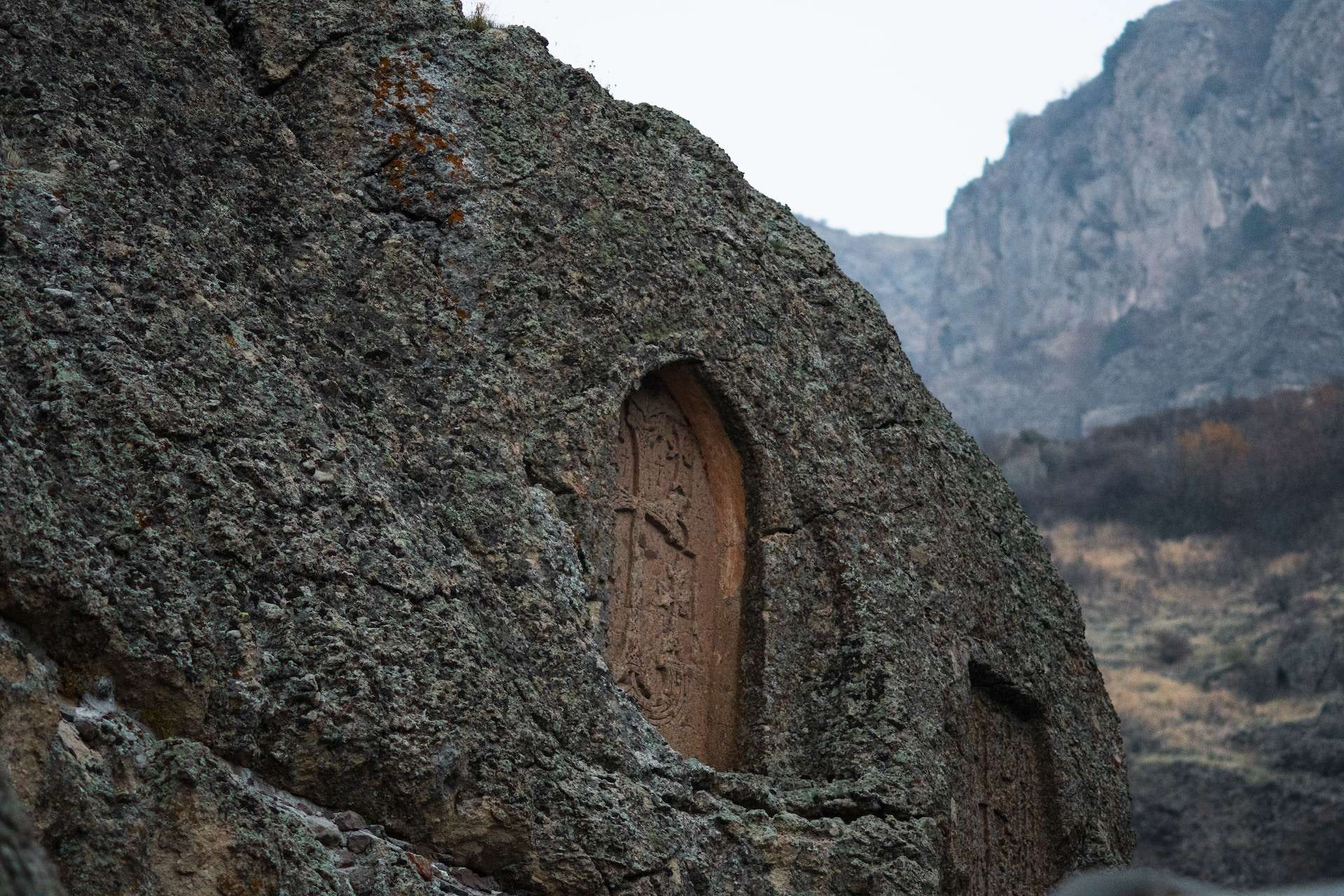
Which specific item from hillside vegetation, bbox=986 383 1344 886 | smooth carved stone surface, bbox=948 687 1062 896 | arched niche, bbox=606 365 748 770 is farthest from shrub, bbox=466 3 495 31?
hillside vegetation, bbox=986 383 1344 886

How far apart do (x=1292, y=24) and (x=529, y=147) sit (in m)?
98.9

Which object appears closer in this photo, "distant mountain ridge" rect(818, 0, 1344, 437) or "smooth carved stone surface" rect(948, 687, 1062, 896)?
"smooth carved stone surface" rect(948, 687, 1062, 896)

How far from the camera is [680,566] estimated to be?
9.01 metres

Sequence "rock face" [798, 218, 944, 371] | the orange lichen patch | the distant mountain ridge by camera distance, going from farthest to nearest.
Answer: "rock face" [798, 218, 944, 371] < the distant mountain ridge < the orange lichen patch

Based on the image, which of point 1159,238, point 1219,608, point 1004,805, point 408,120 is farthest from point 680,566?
point 1159,238

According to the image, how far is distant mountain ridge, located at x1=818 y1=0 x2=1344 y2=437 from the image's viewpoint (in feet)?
262

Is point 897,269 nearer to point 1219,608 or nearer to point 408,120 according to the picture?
point 1219,608

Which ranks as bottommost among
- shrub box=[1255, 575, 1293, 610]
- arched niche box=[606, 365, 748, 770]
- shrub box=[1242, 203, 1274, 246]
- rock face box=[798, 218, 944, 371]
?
arched niche box=[606, 365, 748, 770]

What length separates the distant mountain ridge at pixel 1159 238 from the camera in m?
79.8

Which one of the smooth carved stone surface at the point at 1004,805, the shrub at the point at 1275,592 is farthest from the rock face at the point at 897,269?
the smooth carved stone surface at the point at 1004,805

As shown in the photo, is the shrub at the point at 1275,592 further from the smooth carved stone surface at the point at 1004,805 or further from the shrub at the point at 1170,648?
the smooth carved stone surface at the point at 1004,805

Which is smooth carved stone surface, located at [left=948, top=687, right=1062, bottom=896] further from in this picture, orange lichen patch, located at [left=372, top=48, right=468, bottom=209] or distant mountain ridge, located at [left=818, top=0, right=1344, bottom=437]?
distant mountain ridge, located at [left=818, top=0, right=1344, bottom=437]

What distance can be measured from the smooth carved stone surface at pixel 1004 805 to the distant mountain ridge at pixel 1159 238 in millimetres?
60276

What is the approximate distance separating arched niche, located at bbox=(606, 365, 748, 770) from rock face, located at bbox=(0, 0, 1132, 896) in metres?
0.03
